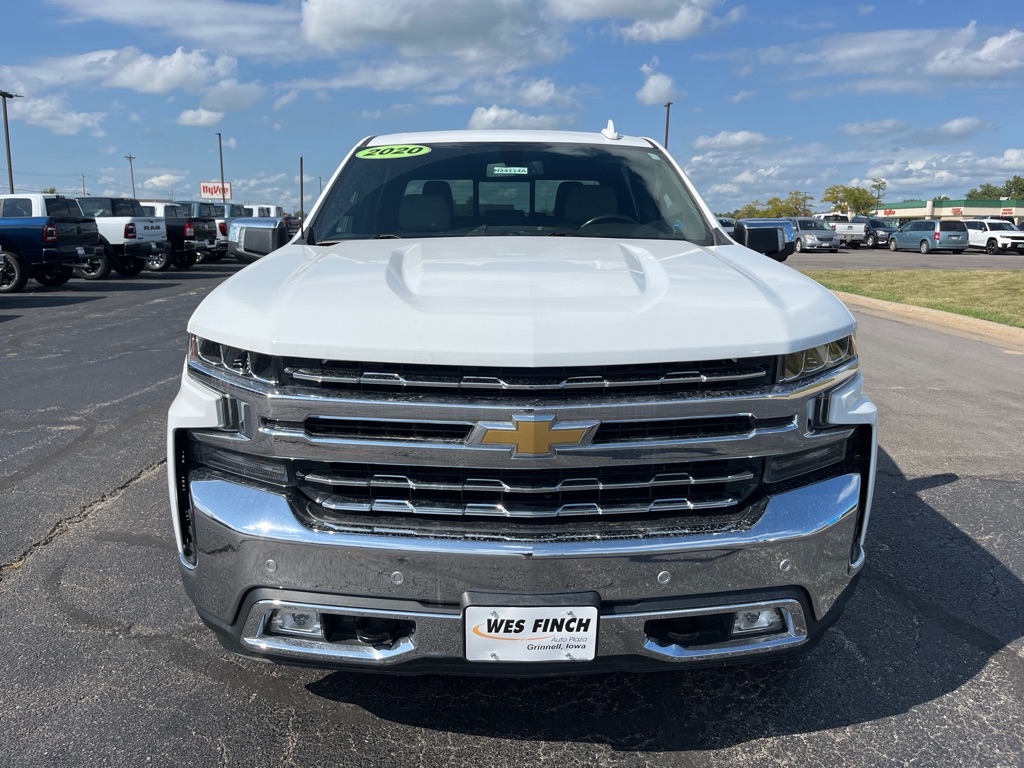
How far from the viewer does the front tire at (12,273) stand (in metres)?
16.3

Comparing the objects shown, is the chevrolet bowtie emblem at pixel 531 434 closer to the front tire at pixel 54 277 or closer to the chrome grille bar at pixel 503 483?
the chrome grille bar at pixel 503 483

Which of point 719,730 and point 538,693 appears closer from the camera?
point 719,730

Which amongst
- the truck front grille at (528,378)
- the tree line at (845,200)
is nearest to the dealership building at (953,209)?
the tree line at (845,200)

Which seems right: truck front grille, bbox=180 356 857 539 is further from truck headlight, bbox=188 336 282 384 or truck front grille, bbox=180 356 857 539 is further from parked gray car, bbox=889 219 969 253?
parked gray car, bbox=889 219 969 253

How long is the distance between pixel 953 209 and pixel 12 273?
96.9m

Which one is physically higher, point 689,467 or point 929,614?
point 689,467

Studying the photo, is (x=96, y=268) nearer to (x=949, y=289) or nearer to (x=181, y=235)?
(x=181, y=235)

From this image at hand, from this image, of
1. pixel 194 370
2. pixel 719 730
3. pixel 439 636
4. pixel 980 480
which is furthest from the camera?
pixel 980 480

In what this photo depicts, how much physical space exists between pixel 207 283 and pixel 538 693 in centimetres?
1886

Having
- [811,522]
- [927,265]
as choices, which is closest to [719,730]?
[811,522]

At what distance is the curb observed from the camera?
11281 millimetres

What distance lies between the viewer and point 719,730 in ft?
8.45

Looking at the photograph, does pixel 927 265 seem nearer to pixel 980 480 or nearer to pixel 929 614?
pixel 980 480

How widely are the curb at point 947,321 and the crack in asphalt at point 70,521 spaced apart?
33.8 feet
